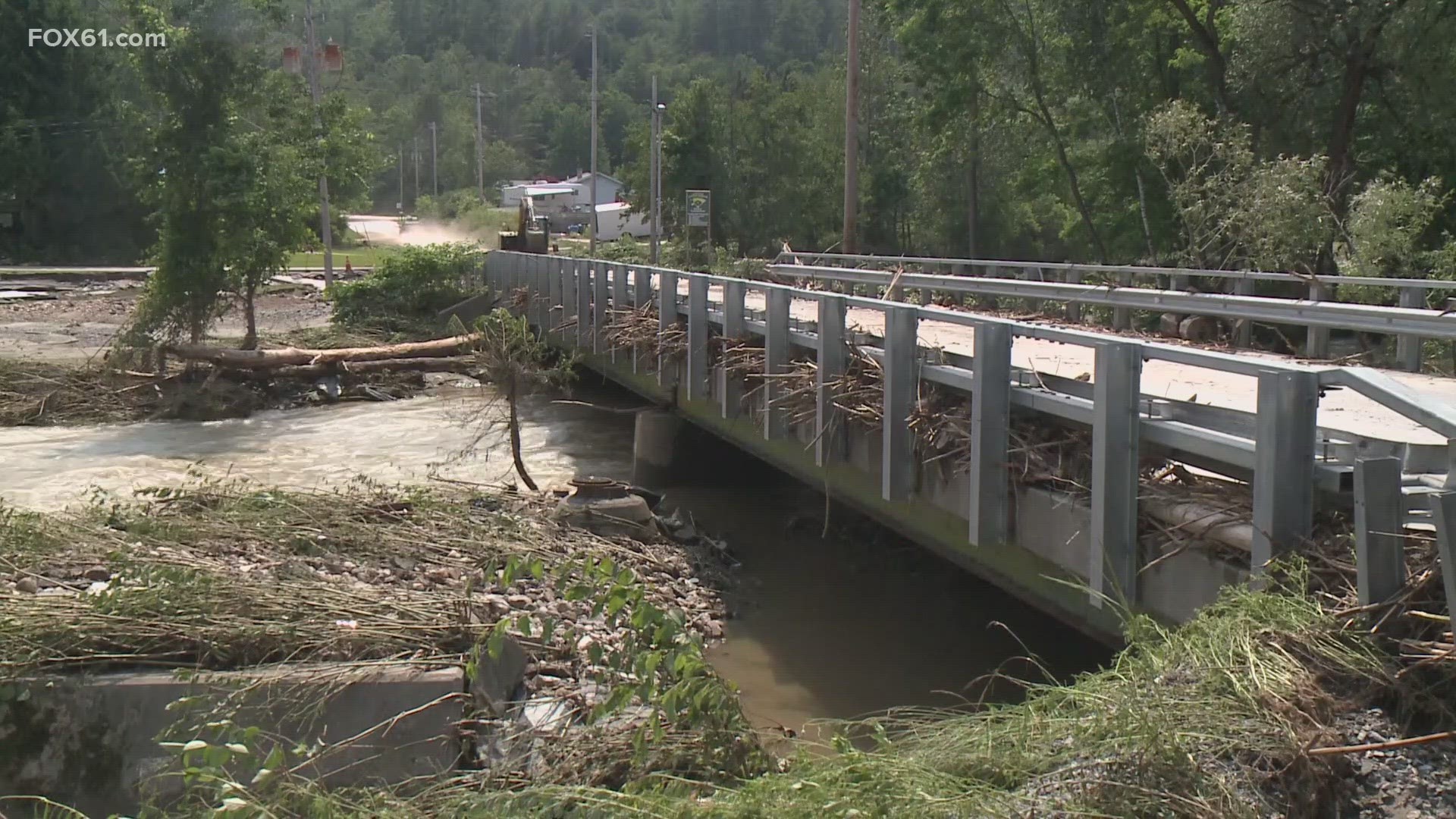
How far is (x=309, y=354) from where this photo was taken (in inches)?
933

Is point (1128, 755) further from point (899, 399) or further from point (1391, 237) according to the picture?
point (1391, 237)

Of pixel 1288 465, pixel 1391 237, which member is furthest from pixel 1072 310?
pixel 1288 465

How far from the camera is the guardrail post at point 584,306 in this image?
19.3 meters

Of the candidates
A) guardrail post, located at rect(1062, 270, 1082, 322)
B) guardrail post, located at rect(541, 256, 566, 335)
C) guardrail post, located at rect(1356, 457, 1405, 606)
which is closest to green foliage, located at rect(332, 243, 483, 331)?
guardrail post, located at rect(541, 256, 566, 335)

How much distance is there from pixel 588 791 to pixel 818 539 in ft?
29.7

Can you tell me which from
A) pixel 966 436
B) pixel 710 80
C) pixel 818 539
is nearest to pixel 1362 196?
pixel 818 539

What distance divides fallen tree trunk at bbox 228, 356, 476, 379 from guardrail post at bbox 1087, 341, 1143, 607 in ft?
55.5

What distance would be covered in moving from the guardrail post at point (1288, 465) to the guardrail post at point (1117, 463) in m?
1.00

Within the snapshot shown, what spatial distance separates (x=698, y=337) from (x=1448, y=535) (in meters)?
10.2

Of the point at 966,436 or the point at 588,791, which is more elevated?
the point at 966,436

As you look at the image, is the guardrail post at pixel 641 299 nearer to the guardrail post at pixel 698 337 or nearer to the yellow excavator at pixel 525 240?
the guardrail post at pixel 698 337

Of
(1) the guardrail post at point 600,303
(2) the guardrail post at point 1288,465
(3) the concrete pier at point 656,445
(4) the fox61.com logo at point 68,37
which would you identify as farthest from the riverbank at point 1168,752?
(4) the fox61.com logo at point 68,37

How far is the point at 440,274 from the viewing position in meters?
31.5

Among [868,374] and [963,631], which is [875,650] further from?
[868,374]
